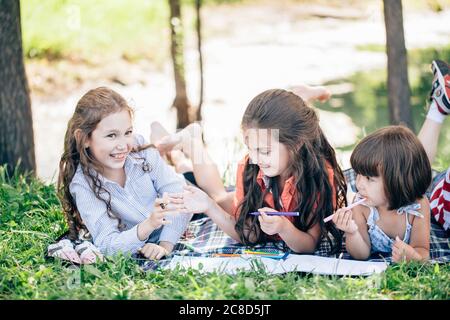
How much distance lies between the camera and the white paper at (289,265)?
115 inches

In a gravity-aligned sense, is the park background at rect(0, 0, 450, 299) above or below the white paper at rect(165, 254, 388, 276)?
above

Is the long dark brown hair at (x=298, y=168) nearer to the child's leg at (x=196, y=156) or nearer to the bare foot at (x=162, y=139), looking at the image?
the child's leg at (x=196, y=156)

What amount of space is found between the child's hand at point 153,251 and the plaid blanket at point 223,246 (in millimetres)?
24

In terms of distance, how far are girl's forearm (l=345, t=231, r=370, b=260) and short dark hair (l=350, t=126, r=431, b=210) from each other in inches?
7.7

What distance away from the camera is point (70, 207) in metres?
3.37

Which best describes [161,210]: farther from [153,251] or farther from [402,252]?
[402,252]

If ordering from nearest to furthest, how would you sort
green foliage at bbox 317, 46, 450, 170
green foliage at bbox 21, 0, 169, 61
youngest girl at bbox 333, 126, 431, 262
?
youngest girl at bbox 333, 126, 431, 262 → green foliage at bbox 317, 46, 450, 170 → green foliage at bbox 21, 0, 169, 61

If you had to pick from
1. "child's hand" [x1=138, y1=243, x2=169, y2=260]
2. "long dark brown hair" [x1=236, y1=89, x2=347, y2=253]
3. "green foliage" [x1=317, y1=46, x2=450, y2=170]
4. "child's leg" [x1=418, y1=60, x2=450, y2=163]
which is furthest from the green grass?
"green foliage" [x1=317, y1=46, x2=450, y2=170]

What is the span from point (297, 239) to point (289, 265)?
0.17m

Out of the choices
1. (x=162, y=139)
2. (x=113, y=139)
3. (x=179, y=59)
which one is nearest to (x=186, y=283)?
(x=113, y=139)

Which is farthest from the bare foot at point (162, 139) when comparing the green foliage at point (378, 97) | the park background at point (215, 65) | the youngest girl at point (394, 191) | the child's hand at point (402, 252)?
the green foliage at point (378, 97)

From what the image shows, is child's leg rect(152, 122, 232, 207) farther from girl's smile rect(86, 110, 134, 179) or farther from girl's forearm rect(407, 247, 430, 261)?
girl's forearm rect(407, 247, 430, 261)

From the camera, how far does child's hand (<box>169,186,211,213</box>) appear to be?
310cm
